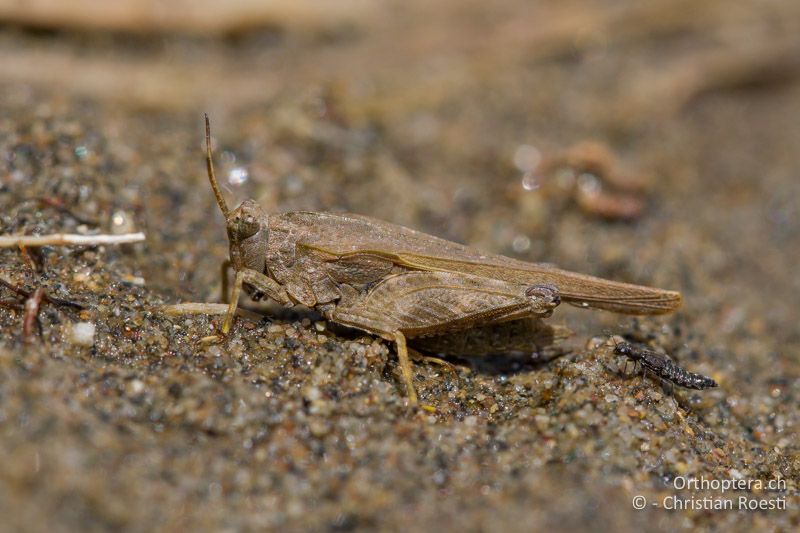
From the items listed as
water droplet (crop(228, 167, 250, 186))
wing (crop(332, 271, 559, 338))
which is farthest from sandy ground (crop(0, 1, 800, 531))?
wing (crop(332, 271, 559, 338))

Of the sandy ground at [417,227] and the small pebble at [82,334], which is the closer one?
the sandy ground at [417,227]

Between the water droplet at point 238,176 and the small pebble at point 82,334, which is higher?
the water droplet at point 238,176

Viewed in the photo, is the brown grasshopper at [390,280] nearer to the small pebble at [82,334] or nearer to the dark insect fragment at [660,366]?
the dark insect fragment at [660,366]

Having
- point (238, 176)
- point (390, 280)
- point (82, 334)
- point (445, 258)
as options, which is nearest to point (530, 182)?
point (238, 176)

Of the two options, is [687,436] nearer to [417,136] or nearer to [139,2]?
[417,136]

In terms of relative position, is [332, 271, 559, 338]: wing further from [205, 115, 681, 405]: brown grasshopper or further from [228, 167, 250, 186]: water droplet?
[228, 167, 250, 186]: water droplet

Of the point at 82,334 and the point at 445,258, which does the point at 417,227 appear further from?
the point at 82,334

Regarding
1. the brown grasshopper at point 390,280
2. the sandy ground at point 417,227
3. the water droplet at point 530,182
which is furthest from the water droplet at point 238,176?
the water droplet at point 530,182
